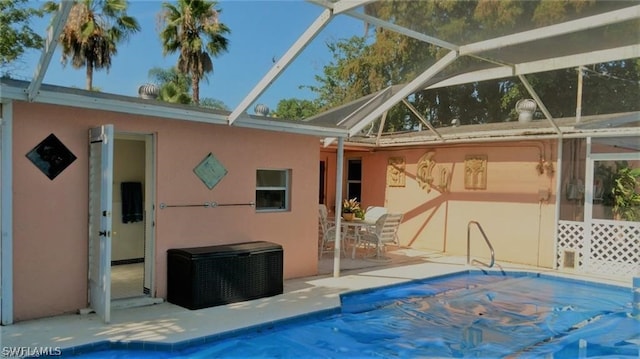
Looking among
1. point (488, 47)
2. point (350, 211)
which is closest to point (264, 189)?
point (350, 211)

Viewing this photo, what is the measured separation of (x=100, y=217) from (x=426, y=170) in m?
9.03

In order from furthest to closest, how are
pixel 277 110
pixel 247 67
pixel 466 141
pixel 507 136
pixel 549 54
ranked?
pixel 277 110 → pixel 247 67 → pixel 466 141 → pixel 507 136 → pixel 549 54

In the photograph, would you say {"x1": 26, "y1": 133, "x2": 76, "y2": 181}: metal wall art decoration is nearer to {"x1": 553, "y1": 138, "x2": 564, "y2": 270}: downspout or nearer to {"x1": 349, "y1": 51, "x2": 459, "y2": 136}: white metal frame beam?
{"x1": 349, "y1": 51, "x2": 459, "y2": 136}: white metal frame beam

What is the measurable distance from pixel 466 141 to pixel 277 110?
26.3 metres

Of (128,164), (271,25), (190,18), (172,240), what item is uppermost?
(190,18)

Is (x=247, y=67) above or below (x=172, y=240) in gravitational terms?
above

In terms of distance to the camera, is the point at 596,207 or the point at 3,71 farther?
the point at 3,71

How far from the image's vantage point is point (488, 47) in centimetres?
709

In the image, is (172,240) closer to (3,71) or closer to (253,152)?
(253,152)

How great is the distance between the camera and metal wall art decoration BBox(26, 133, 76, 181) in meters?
5.46

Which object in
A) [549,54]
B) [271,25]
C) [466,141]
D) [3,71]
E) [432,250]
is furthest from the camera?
[3,71]

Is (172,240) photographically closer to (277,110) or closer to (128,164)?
(128,164)

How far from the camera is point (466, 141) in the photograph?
11117 millimetres

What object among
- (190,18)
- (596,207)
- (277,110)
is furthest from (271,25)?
(277,110)
